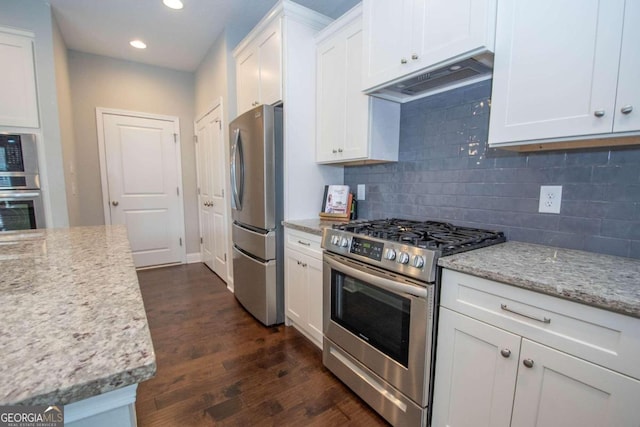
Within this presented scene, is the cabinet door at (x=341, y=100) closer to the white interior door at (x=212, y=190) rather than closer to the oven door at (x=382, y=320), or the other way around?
the oven door at (x=382, y=320)

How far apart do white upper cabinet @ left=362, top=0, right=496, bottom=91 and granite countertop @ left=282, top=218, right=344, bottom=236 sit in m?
0.95

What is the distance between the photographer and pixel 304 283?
2176mm

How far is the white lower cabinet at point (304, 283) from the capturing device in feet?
6.70

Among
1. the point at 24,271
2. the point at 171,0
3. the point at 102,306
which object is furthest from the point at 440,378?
the point at 171,0

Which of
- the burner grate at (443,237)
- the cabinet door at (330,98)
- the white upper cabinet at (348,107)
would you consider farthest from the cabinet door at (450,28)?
the burner grate at (443,237)

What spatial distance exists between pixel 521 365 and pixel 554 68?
44.6 inches

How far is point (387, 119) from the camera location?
2064 mm

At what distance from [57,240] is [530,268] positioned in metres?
2.29

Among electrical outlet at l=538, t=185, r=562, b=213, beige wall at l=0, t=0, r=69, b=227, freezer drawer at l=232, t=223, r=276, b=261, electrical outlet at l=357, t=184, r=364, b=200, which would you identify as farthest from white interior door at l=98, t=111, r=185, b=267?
electrical outlet at l=538, t=185, r=562, b=213

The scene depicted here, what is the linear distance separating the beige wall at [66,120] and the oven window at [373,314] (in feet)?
9.55

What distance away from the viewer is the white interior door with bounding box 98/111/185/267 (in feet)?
12.7

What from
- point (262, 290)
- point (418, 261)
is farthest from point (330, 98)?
point (262, 290)

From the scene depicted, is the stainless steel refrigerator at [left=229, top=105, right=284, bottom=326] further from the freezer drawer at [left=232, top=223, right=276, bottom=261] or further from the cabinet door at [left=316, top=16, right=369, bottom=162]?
the cabinet door at [left=316, top=16, right=369, bottom=162]

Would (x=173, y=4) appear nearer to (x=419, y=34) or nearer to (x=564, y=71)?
(x=419, y=34)
